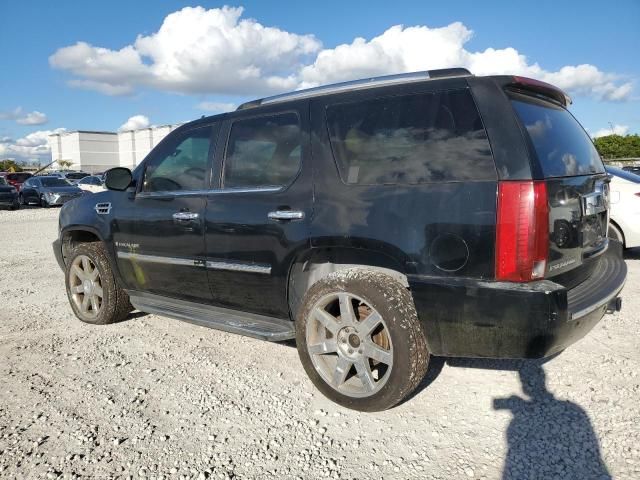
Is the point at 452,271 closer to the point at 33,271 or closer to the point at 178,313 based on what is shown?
the point at 178,313

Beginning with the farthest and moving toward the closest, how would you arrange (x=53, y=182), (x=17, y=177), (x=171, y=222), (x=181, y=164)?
1. (x=17, y=177)
2. (x=53, y=182)
3. (x=181, y=164)
4. (x=171, y=222)

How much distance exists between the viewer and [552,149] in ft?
8.83

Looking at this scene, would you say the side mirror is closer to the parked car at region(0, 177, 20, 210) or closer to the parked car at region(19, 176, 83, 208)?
the parked car at region(19, 176, 83, 208)

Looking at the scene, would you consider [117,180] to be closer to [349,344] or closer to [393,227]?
[349,344]

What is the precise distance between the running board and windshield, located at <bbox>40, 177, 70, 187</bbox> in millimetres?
22226

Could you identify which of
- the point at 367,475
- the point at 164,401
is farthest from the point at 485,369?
the point at 164,401

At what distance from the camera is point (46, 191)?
22.7 m

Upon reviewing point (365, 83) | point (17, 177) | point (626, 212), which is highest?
point (365, 83)

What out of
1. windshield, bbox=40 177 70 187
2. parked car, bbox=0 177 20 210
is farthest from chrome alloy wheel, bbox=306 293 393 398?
windshield, bbox=40 177 70 187

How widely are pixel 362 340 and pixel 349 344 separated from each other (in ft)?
0.40


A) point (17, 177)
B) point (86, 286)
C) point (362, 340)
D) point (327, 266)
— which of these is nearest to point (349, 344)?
point (362, 340)

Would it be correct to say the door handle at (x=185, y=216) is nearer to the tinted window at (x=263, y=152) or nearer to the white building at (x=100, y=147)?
the tinted window at (x=263, y=152)

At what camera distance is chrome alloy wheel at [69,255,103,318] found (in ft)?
15.2

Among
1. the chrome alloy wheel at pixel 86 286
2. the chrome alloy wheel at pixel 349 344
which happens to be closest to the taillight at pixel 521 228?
the chrome alloy wheel at pixel 349 344
